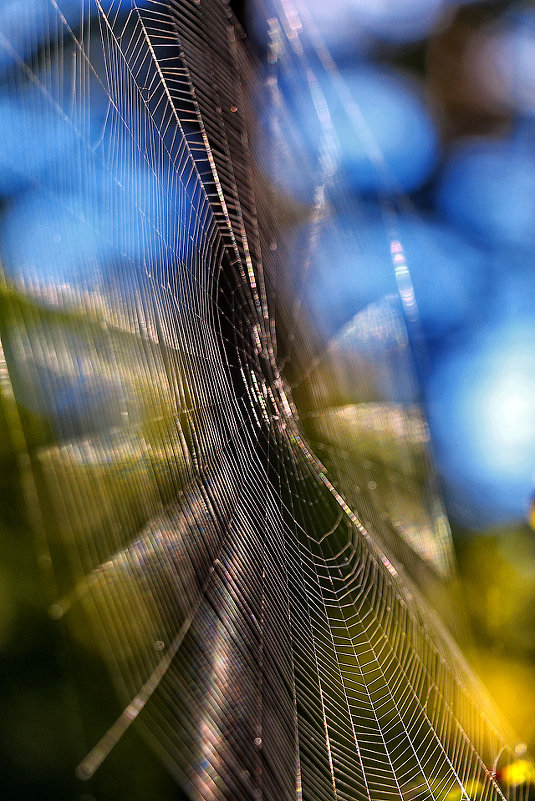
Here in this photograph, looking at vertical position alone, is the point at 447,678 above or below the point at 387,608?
below

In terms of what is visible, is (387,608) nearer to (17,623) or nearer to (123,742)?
(123,742)

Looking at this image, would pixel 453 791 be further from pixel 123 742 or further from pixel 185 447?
pixel 185 447

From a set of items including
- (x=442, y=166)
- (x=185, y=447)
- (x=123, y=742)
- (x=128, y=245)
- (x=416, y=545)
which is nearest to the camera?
(x=128, y=245)

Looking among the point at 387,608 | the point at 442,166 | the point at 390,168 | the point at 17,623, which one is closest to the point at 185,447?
the point at 17,623

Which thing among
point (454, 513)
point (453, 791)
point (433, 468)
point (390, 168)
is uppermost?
point (390, 168)

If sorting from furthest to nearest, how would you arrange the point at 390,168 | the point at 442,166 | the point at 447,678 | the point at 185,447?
the point at 442,166
the point at 390,168
the point at 447,678
the point at 185,447

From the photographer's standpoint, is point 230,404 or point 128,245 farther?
point 230,404
